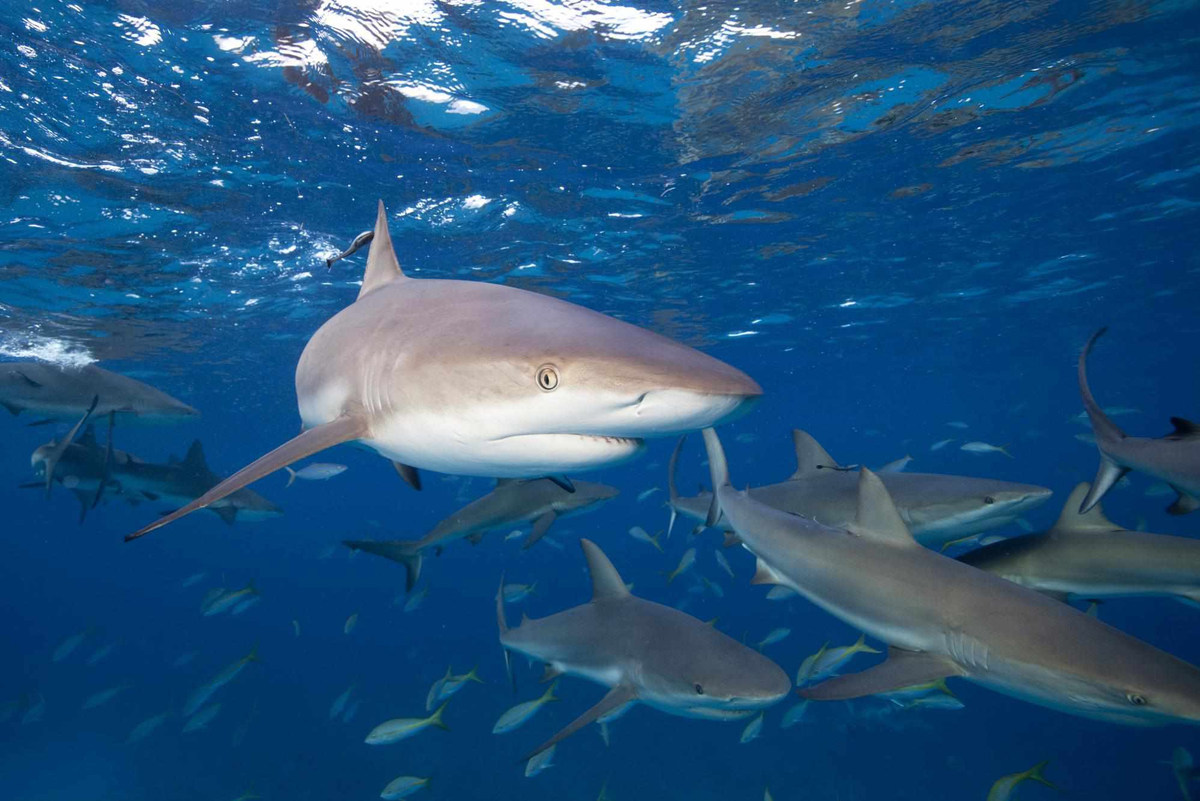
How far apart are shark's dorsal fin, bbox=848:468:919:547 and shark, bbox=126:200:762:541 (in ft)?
6.41

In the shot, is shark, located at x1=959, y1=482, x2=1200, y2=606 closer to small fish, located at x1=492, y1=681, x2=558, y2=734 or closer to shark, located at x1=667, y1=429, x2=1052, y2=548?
shark, located at x1=667, y1=429, x2=1052, y2=548

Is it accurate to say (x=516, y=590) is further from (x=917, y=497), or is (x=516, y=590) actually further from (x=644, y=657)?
(x=917, y=497)

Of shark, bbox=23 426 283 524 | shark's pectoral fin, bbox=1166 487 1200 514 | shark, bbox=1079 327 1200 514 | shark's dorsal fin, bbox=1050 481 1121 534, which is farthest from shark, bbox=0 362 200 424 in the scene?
shark's pectoral fin, bbox=1166 487 1200 514

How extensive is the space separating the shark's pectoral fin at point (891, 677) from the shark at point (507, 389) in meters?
1.68

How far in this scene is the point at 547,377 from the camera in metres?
2.07

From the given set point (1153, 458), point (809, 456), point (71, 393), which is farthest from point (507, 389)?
point (71, 393)

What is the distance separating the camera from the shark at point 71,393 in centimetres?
849

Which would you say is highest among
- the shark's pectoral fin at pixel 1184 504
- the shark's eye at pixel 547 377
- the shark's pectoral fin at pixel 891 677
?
the shark's eye at pixel 547 377

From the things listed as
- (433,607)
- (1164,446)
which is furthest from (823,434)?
(1164,446)

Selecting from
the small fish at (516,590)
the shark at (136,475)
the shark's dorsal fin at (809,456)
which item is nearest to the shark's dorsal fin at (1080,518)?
the shark's dorsal fin at (809,456)

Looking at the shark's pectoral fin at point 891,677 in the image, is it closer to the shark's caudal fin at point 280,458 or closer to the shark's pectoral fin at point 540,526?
the shark's caudal fin at point 280,458

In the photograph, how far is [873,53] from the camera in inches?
354

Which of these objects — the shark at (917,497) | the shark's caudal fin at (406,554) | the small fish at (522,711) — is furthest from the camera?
the small fish at (522,711)

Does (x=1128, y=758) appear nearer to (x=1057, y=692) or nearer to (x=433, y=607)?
(x=1057, y=692)
